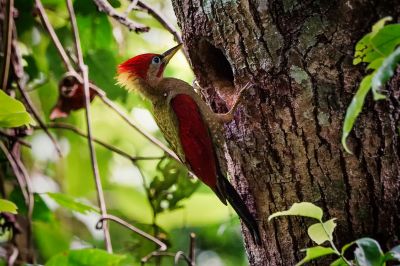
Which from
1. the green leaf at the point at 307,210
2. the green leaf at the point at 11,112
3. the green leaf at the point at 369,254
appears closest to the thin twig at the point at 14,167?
the green leaf at the point at 11,112

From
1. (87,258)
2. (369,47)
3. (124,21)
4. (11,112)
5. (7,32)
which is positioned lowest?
(87,258)

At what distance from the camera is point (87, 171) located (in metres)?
4.96

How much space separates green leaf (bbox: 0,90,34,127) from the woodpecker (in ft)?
2.62

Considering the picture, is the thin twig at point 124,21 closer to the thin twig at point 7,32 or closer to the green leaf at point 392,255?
the thin twig at point 7,32

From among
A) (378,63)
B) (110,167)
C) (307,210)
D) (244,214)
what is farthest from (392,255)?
(110,167)

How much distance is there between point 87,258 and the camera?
263 cm

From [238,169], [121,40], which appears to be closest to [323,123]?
[238,169]

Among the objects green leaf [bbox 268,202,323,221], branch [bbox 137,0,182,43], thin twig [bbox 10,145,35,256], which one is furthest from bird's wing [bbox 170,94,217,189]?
green leaf [bbox 268,202,323,221]

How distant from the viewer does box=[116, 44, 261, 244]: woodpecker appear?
9.26 ft

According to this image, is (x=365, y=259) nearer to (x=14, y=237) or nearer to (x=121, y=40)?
(x=14, y=237)

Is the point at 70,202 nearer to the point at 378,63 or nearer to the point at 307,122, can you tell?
the point at 307,122

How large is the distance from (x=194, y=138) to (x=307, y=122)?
83cm

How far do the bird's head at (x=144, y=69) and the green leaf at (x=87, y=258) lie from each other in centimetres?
123

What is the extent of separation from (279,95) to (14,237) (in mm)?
1599
